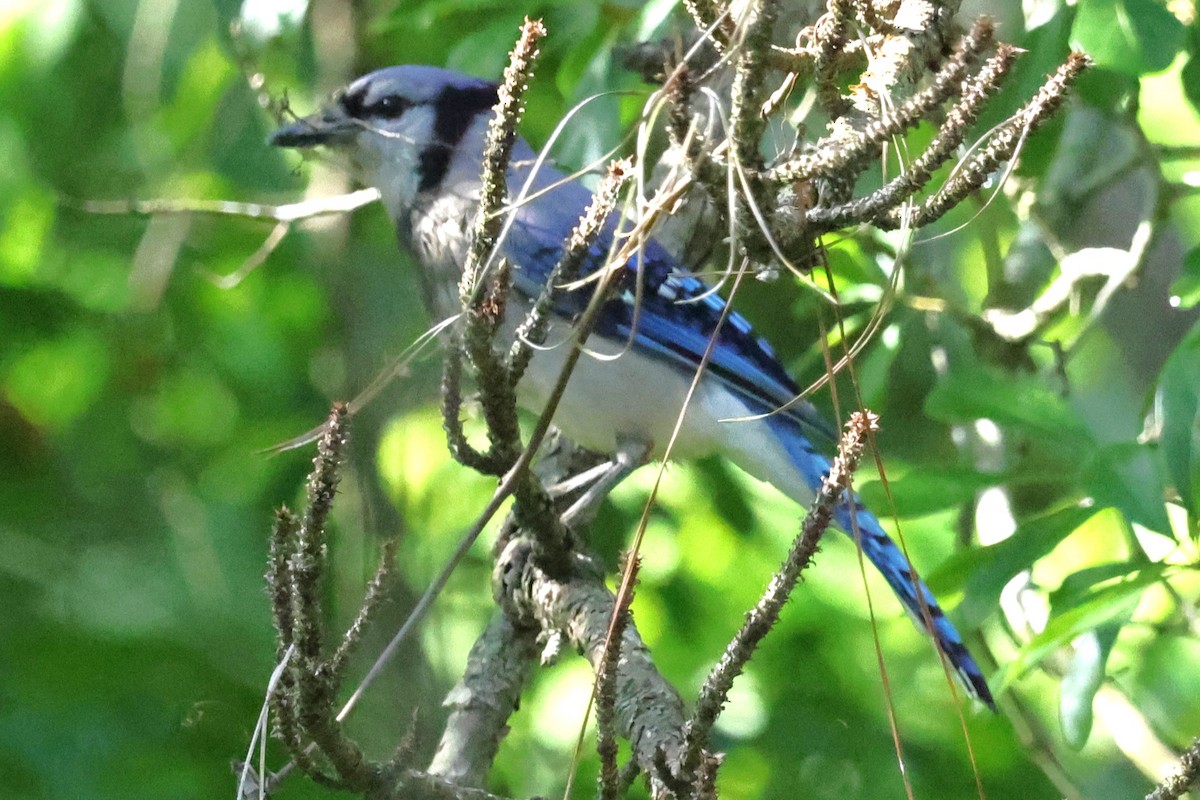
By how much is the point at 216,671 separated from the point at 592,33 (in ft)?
3.96

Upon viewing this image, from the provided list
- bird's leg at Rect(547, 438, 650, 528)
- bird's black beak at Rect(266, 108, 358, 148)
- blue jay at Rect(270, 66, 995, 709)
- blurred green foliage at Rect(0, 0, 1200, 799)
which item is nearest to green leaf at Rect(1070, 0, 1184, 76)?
blurred green foliage at Rect(0, 0, 1200, 799)

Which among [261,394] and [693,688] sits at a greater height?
[261,394]

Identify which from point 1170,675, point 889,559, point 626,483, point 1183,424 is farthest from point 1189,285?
point 626,483

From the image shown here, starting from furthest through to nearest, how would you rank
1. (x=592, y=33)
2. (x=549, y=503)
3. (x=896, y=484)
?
1. (x=592, y=33)
2. (x=896, y=484)
3. (x=549, y=503)

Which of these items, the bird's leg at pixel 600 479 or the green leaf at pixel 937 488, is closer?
the green leaf at pixel 937 488

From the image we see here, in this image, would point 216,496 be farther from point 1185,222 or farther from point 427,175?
point 1185,222

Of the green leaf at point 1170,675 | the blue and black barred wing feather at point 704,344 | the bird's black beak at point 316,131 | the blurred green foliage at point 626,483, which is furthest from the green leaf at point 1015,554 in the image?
the bird's black beak at point 316,131

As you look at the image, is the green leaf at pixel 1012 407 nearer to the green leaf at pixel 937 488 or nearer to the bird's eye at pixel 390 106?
the green leaf at pixel 937 488

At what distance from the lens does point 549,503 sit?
1.65 metres

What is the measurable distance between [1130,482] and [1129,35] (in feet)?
1.74

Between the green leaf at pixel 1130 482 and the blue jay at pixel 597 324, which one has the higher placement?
the blue jay at pixel 597 324

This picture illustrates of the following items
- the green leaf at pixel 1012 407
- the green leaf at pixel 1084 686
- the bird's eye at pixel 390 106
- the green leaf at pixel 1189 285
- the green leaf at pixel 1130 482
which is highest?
the bird's eye at pixel 390 106

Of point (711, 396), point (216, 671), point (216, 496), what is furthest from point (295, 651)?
point (216, 496)

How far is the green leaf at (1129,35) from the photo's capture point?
1549 millimetres
